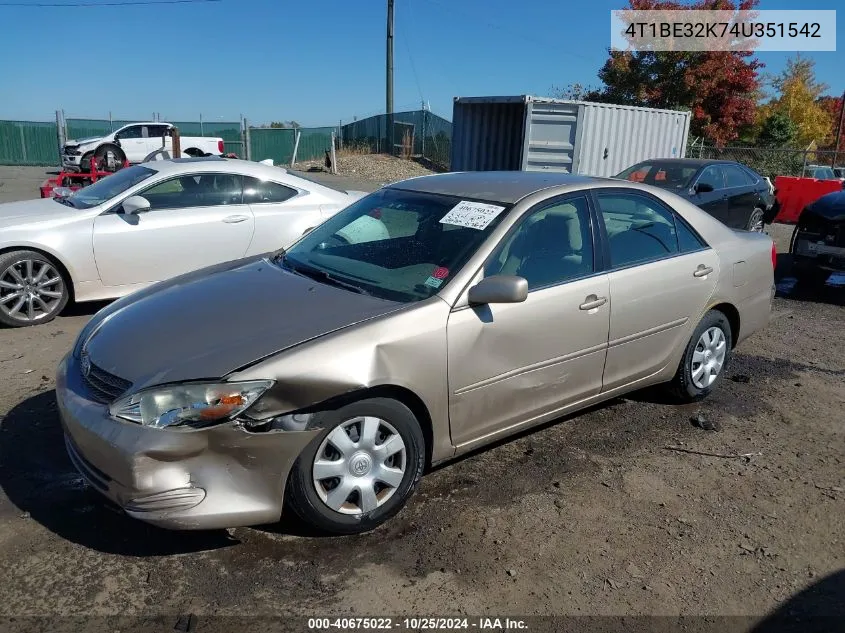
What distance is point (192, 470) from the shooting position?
2.72m

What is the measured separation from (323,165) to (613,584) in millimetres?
25438

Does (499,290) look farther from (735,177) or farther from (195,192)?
(735,177)

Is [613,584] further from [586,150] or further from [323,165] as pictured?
[323,165]

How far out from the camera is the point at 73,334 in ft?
19.4

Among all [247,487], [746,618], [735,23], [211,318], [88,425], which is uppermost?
[735,23]

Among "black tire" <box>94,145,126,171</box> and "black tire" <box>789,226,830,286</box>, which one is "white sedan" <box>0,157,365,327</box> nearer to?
"black tire" <box>789,226,830,286</box>

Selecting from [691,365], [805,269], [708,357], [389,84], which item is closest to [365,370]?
[691,365]

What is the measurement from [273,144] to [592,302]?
28530 mm

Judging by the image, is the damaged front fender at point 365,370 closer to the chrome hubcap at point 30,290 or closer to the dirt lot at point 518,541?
the dirt lot at point 518,541

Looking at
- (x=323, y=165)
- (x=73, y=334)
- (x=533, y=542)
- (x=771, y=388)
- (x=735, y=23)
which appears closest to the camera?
(x=533, y=542)

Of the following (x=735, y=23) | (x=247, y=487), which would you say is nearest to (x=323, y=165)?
(x=735, y=23)

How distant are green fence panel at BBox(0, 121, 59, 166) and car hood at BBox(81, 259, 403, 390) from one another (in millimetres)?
29207

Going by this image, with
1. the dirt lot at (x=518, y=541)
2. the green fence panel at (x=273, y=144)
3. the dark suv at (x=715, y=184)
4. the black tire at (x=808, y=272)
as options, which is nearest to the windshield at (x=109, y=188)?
the dirt lot at (x=518, y=541)

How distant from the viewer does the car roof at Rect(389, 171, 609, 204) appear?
386 cm
